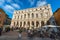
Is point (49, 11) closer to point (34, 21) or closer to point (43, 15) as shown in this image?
point (43, 15)

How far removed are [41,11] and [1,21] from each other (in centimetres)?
1906

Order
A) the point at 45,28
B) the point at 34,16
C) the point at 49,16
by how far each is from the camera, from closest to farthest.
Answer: the point at 45,28 → the point at 49,16 → the point at 34,16

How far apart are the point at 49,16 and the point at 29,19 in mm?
9576

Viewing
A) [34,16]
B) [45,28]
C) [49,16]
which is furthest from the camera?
[34,16]

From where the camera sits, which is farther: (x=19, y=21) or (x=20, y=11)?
(x=20, y=11)

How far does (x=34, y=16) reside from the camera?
132ft

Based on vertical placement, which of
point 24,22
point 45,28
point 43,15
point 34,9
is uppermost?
point 34,9

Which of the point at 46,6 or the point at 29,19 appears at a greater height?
the point at 46,6

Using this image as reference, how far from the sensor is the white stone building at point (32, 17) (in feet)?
123

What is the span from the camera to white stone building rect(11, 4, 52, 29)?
37.5 meters

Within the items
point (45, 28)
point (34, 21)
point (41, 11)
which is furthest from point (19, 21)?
point (45, 28)

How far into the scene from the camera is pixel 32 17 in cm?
4053

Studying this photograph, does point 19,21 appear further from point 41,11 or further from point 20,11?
point 41,11

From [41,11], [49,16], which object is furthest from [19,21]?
[49,16]
